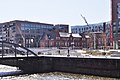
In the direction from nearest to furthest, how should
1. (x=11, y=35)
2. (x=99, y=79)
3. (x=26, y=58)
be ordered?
(x=99, y=79)
(x=26, y=58)
(x=11, y=35)

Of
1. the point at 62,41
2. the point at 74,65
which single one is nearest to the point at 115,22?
the point at 62,41

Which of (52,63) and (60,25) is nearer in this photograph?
(52,63)

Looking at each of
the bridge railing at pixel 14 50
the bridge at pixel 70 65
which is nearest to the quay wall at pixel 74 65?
the bridge at pixel 70 65

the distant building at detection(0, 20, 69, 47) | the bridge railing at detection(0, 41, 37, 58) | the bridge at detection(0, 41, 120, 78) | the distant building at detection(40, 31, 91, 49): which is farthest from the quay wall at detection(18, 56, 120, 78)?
the distant building at detection(0, 20, 69, 47)

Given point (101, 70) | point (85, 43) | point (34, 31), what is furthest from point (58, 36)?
point (101, 70)

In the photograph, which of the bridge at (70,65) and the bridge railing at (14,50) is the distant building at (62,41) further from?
the bridge at (70,65)

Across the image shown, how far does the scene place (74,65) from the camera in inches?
2196

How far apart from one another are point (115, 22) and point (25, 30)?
292 feet

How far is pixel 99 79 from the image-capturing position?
4438 centimetres

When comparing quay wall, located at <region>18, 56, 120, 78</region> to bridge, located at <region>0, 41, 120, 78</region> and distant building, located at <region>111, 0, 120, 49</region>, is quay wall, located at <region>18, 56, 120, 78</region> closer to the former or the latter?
bridge, located at <region>0, 41, 120, 78</region>

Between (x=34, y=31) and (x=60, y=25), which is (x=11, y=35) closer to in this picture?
(x=34, y=31)

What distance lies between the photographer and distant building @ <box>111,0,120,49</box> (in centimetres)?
10062

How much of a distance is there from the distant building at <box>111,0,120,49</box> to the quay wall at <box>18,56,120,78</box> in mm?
46916

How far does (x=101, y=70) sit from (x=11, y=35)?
137 meters
